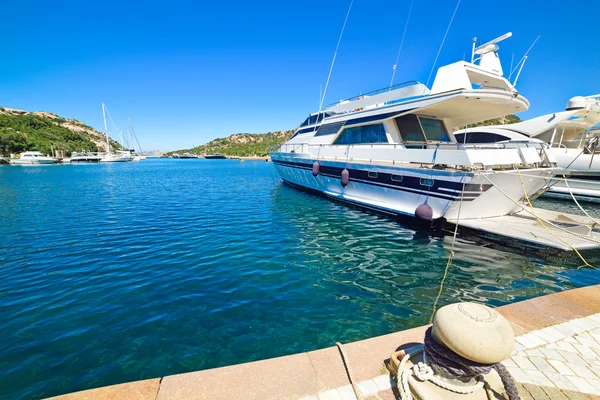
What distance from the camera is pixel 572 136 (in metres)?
26.2

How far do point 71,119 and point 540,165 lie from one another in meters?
217

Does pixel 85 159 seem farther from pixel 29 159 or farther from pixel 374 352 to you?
pixel 374 352

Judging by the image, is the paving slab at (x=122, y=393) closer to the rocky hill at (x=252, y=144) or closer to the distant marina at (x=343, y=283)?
the distant marina at (x=343, y=283)

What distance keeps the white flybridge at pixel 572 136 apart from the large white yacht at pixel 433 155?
622 cm

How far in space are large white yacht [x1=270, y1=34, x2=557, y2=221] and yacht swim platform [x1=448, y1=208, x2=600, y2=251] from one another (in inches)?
→ 19.4

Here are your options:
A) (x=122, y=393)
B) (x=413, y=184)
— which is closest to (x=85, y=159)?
(x=413, y=184)

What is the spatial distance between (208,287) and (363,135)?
11.2 metres

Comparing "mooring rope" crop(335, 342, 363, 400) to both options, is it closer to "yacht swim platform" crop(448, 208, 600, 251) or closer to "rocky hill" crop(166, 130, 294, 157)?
"yacht swim platform" crop(448, 208, 600, 251)

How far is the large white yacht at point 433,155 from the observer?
916 centimetres

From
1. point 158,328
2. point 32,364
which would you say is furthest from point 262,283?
point 32,364

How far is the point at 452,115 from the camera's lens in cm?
1273

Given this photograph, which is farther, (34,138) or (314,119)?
(34,138)

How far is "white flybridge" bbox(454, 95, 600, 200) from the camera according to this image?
1866 centimetres

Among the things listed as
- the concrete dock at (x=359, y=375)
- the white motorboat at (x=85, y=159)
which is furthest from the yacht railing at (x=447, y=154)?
the white motorboat at (x=85, y=159)
